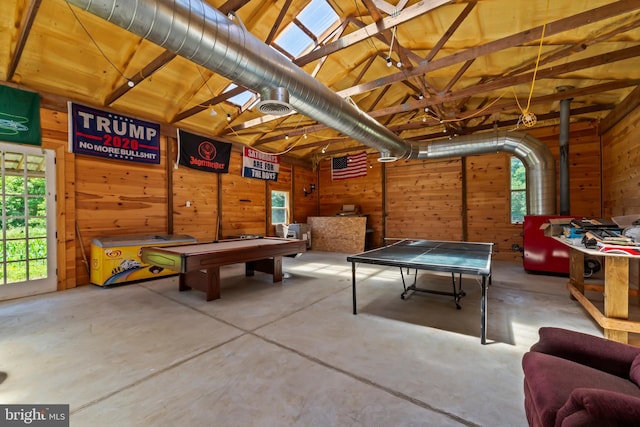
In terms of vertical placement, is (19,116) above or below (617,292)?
above

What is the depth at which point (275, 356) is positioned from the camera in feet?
7.36

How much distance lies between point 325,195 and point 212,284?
657 cm

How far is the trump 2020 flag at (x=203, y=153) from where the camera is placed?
232 inches

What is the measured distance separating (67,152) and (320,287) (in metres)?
4.67

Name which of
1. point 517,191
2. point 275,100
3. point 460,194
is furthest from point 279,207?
point 517,191

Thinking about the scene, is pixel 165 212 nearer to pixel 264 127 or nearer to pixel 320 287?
pixel 264 127

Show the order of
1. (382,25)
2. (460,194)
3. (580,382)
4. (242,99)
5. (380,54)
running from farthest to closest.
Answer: (460,194), (242,99), (380,54), (382,25), (580,382)

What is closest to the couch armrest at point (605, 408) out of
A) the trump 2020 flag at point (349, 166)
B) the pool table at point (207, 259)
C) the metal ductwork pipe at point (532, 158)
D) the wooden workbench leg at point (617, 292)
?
the wooden workbench leg at point (617, 292)

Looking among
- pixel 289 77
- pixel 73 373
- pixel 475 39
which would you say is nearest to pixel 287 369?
pixel 73 373

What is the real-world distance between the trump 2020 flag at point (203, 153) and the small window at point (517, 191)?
23.5 ft

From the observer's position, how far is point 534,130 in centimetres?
646

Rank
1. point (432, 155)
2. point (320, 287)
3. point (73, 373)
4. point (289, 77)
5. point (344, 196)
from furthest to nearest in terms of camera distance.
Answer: point (344, 196) < point (432, 155) < point (320, 287) < point (289, 77) < point (73, 373)

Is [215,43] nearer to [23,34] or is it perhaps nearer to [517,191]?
[23,34]

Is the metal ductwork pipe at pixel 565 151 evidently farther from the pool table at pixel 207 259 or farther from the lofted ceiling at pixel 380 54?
the pool table at pixel 207 259
